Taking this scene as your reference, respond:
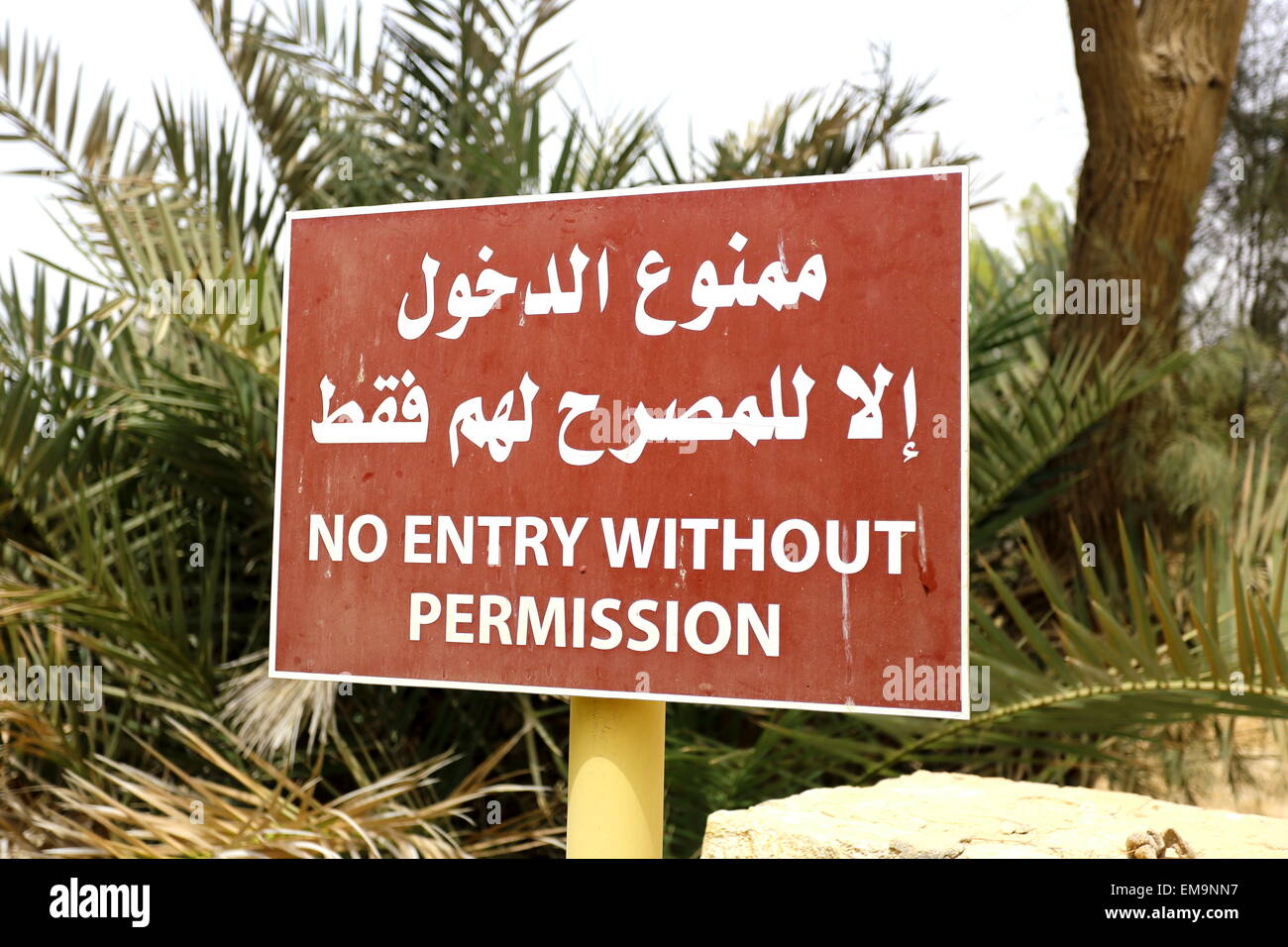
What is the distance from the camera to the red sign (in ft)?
5.33

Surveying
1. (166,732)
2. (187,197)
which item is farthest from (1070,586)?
Answer: (187,197)

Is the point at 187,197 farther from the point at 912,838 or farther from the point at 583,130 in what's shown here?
the point at 912,838

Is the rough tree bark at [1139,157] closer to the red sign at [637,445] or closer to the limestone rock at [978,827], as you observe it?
the limestone rock at [978,827]

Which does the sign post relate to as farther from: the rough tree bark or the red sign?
the rough tree bark

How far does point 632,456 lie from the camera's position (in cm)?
173

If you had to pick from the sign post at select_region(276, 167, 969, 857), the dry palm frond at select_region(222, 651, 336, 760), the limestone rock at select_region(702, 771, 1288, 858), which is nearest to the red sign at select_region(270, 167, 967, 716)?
the sign post at select_region(276, 167, 969, 857)

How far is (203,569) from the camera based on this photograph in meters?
3.69

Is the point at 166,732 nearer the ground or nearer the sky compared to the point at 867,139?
nearer the ground

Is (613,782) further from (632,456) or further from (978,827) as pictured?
(978,827)

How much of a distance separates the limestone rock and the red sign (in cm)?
45

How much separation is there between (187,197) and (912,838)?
314cm

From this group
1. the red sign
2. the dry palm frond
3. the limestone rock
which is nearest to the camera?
the red sign

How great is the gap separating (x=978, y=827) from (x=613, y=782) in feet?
2.21

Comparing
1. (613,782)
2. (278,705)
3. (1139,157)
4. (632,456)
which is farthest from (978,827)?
(1139,157)
